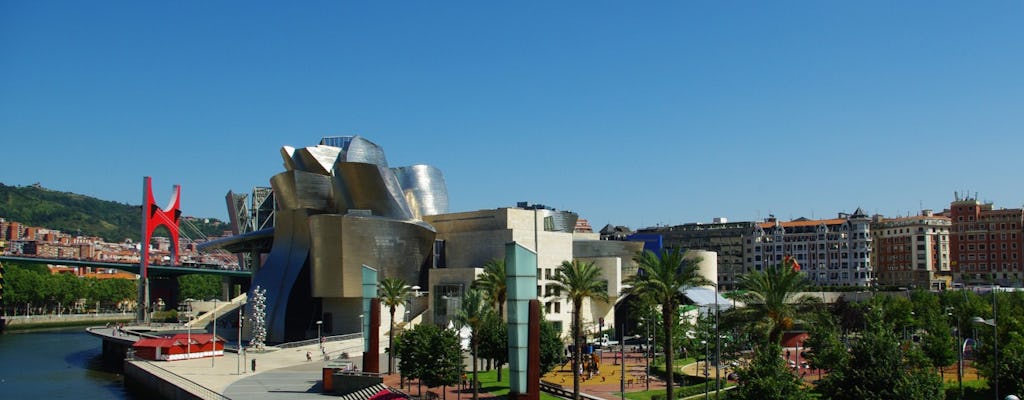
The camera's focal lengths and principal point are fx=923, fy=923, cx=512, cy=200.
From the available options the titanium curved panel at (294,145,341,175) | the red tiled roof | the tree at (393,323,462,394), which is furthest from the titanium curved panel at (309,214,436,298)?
the red tiled roof

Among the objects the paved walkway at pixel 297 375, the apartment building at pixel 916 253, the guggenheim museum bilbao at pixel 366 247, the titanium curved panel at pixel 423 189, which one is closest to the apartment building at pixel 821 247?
the apartment building at pixel 916 253

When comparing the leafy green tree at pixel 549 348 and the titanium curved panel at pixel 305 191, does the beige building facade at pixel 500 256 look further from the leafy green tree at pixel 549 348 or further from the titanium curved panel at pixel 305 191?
the leafy green tree at pixel 549 348

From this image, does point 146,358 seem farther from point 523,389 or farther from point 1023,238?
point 1023,238

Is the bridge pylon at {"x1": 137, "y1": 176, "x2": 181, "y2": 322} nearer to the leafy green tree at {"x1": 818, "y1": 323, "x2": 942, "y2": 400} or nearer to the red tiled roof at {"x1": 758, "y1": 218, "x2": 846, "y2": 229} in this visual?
the red tiled roof at {"x1": 758, "y1": 218, "x2": 846, "y2": 229}

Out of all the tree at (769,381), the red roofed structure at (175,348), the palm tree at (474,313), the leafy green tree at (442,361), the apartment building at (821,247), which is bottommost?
the red roofed structure at (175,348)

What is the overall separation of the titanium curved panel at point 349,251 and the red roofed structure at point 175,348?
11.0m

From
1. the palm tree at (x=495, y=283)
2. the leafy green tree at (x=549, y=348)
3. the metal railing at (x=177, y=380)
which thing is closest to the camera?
the leafy green tree at (x=549, y=348)

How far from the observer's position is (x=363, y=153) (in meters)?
87.4

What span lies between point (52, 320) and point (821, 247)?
118090 millimetres

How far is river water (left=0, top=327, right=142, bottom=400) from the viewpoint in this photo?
2339 inches

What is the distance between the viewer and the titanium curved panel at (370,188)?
8288 centimetres

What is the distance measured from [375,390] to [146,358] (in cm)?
2862

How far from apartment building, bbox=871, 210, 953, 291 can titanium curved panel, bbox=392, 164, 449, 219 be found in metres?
76.4

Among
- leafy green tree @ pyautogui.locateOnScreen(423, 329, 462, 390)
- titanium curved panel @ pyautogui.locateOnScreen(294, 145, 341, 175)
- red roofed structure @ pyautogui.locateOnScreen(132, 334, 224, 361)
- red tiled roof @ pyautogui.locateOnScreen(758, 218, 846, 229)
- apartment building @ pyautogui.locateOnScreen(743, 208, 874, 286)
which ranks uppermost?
titanium curved panel @ pyautogui.locateOnScreen(294, 145, 341, 175)
